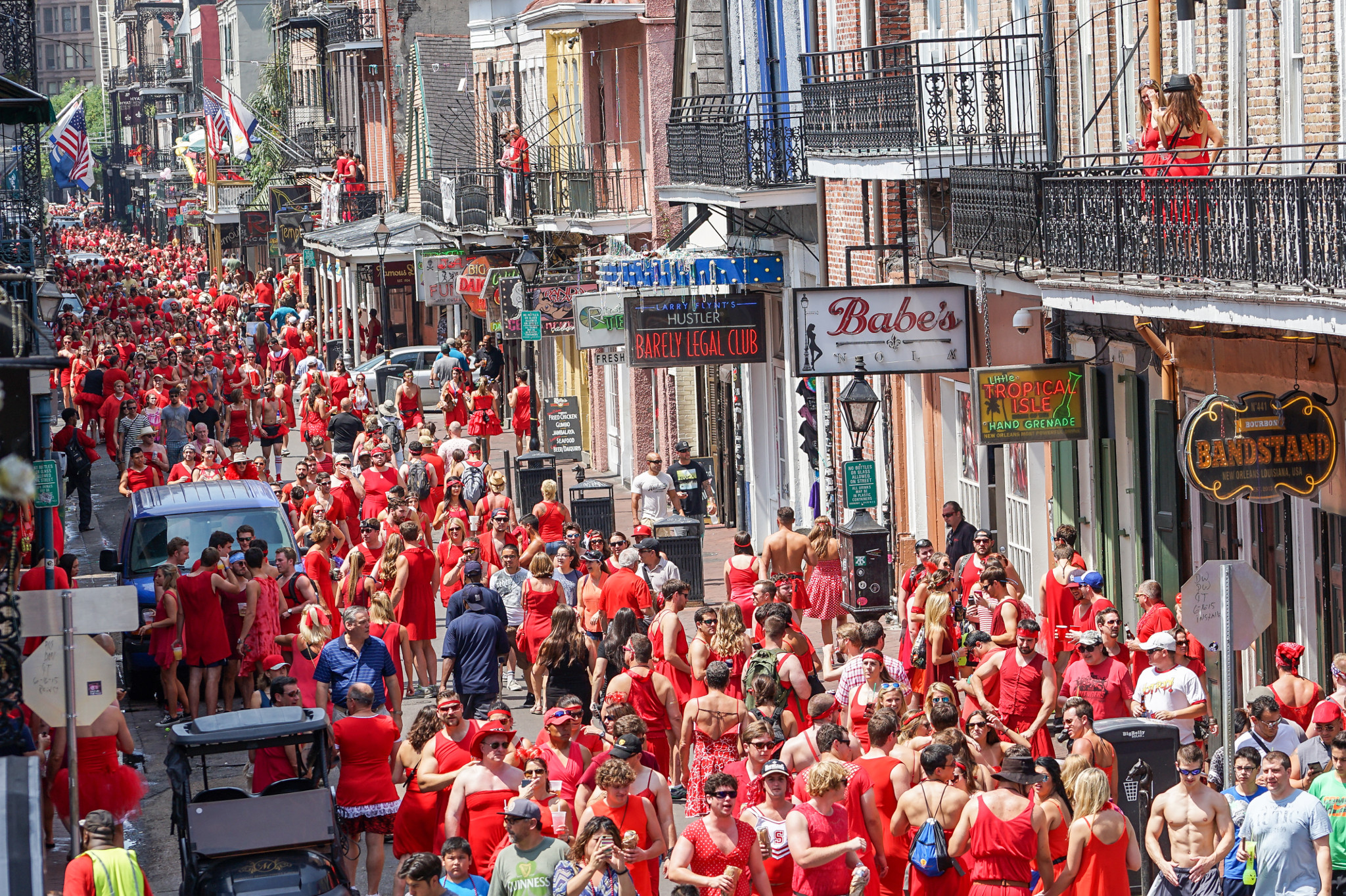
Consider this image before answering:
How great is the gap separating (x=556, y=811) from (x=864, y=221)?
12303mm

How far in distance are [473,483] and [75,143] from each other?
27.1 meters

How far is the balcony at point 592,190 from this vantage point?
1257 inches

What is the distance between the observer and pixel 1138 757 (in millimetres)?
11641

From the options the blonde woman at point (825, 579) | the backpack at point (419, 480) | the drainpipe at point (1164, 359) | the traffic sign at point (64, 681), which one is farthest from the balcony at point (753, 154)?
the traffic sign at point (64, 681)

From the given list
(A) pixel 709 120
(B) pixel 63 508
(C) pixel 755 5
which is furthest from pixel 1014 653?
(B) pixel 63 508

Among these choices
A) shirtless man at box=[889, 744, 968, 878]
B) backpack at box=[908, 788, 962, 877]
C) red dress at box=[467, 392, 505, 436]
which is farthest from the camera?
red dress at box=[467, 392, 505, 436]

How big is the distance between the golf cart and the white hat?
5.22 meters

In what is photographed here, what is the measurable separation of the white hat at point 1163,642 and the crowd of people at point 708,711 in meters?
0.02

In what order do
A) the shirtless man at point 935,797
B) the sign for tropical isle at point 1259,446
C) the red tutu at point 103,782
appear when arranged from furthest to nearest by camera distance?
the sign for tropical isle at point 1259,446 → the red tutu at point 103,782 → the shirtless man at point 935,797

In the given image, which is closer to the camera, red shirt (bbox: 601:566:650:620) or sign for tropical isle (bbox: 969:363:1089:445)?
red shirt (bbox: 601:566:650:620)

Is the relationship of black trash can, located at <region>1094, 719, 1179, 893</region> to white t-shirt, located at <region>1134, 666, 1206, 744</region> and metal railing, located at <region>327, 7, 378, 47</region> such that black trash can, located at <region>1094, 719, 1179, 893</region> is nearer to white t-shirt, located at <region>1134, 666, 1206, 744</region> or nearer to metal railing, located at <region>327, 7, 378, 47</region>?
white t-shirt, located at <region>1134, 666, 1206, 744</region>

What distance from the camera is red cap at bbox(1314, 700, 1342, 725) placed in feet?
36.9

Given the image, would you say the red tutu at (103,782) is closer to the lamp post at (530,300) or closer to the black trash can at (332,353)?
the lamp post at (530,300)

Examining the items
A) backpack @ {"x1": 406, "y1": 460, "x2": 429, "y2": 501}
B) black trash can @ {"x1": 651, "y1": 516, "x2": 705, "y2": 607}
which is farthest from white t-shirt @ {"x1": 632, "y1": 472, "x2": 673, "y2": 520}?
backpack @ {"x1": 406, "y1": 460, "x2": 429, "y2": 501}
